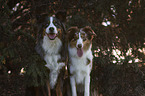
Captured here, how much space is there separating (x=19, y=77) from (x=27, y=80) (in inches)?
193

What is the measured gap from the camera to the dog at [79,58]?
12.4ft

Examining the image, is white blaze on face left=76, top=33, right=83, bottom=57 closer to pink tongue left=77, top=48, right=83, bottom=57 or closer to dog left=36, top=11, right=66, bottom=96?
pink tongue left=77, top=48, right=83, bottom=57

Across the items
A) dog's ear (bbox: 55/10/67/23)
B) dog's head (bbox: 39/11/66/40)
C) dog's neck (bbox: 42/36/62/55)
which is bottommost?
dog's neck (bbox: 42/36/62/55)

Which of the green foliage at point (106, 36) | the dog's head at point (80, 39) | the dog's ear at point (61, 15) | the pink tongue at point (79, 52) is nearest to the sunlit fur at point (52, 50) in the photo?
the dog's ear at point (61, 15)

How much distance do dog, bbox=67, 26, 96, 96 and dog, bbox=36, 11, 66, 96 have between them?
0.22m

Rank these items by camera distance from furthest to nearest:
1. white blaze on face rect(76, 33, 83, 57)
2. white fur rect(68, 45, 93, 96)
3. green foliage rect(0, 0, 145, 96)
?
green foliage rect(0, 0, 145, 96) → white fur rect(68, 45, 93, 96) → white blaze on face rect(76, 33, 83, 57)

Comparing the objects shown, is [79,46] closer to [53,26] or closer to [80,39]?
[80,39]

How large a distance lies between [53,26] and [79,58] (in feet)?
3.01

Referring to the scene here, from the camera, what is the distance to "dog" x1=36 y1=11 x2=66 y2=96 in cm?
362

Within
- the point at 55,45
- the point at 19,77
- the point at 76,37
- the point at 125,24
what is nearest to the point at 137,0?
the point at 125,24

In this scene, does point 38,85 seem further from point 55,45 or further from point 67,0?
point 67,0

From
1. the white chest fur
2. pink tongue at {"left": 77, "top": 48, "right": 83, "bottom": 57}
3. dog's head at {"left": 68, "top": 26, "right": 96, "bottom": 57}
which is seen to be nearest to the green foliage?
the white chest fur

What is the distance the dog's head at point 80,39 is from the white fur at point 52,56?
0.98 ft

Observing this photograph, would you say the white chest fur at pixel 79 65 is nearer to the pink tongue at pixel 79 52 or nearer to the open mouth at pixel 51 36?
the pink tongue at pixel 79 52
